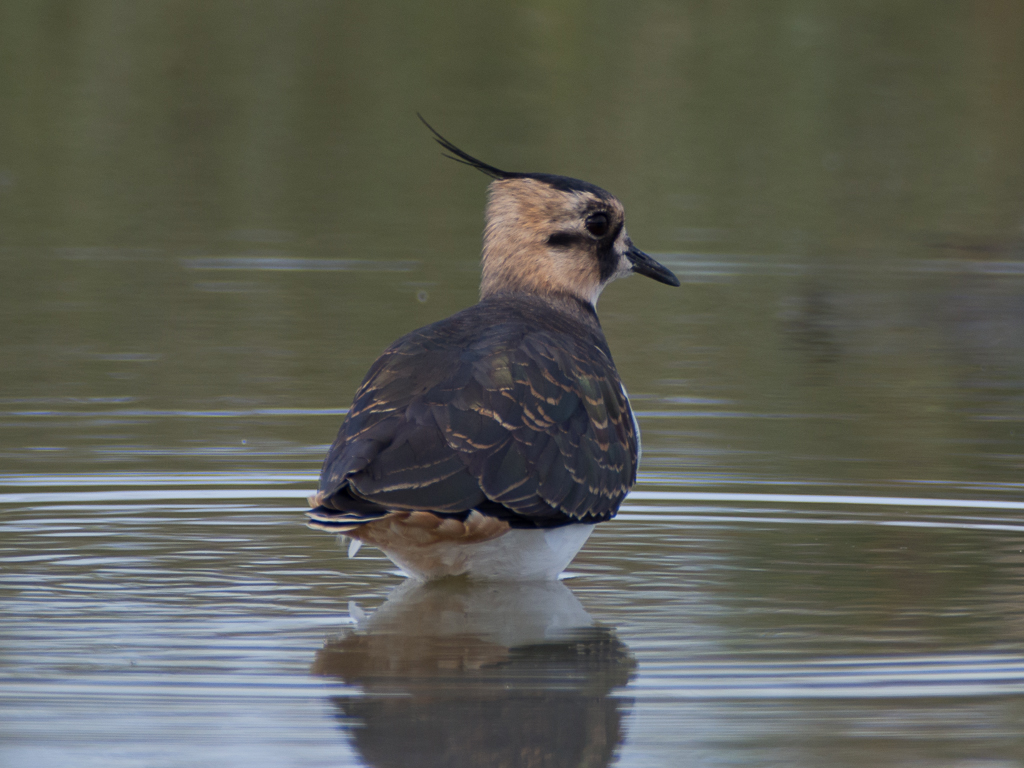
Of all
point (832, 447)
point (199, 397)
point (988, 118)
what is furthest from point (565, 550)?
point (988, 118)

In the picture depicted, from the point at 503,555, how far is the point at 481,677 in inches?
33.8

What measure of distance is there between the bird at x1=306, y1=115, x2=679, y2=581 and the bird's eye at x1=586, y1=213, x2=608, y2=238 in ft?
0.33

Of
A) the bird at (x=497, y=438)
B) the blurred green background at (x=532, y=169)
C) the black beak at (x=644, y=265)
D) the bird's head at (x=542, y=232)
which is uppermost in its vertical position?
the bird's head at (x=542, y=232)

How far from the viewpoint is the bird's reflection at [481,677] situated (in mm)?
4316

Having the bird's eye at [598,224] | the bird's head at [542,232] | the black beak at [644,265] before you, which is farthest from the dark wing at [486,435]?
the black beak at [644,265]

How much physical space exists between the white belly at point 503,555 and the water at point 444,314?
11 cm

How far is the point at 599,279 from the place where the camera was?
283 inches

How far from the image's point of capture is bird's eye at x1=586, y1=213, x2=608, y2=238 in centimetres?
703

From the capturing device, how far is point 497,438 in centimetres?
551

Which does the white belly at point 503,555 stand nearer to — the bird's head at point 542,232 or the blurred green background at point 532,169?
the bird's head at point 542,232

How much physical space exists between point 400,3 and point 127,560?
78.1ft

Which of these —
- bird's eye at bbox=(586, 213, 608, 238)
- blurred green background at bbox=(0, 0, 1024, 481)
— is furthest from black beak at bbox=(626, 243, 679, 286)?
blurred green background at bbox=(0, 0, 1024, 481)

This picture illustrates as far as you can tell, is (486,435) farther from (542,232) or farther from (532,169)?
(532,169)

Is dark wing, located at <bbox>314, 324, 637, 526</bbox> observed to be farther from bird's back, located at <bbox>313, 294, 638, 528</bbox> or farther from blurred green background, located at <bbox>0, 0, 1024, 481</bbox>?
blurred green background, located at <bbox>0, 0, 1024, 481</bbox>
